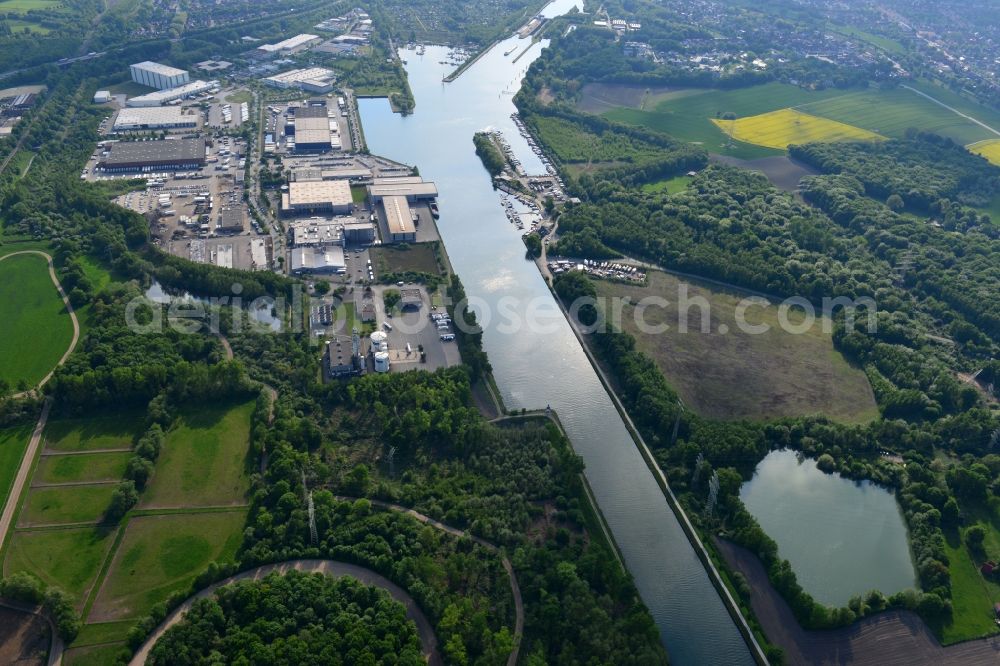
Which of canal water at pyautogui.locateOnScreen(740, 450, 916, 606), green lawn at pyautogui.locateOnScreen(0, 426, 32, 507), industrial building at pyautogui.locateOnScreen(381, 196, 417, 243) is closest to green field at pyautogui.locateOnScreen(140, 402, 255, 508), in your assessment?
green lawn at pyautogui.locateOnScreen(0, 426, 32, 507)

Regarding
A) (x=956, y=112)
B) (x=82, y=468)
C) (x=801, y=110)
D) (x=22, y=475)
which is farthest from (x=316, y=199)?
(x=956, y=112)

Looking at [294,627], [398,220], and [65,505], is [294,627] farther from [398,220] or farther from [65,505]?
[398,220]

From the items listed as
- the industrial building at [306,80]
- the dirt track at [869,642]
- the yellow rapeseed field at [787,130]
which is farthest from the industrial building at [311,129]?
the dirt track at [869,642]

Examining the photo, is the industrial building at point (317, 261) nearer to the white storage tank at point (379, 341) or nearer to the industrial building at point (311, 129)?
the white storage tank at point (379, 341)

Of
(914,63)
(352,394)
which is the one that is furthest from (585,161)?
(914,63)

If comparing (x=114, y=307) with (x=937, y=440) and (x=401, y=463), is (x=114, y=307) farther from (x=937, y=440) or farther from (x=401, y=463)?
(x=937, y=440)
